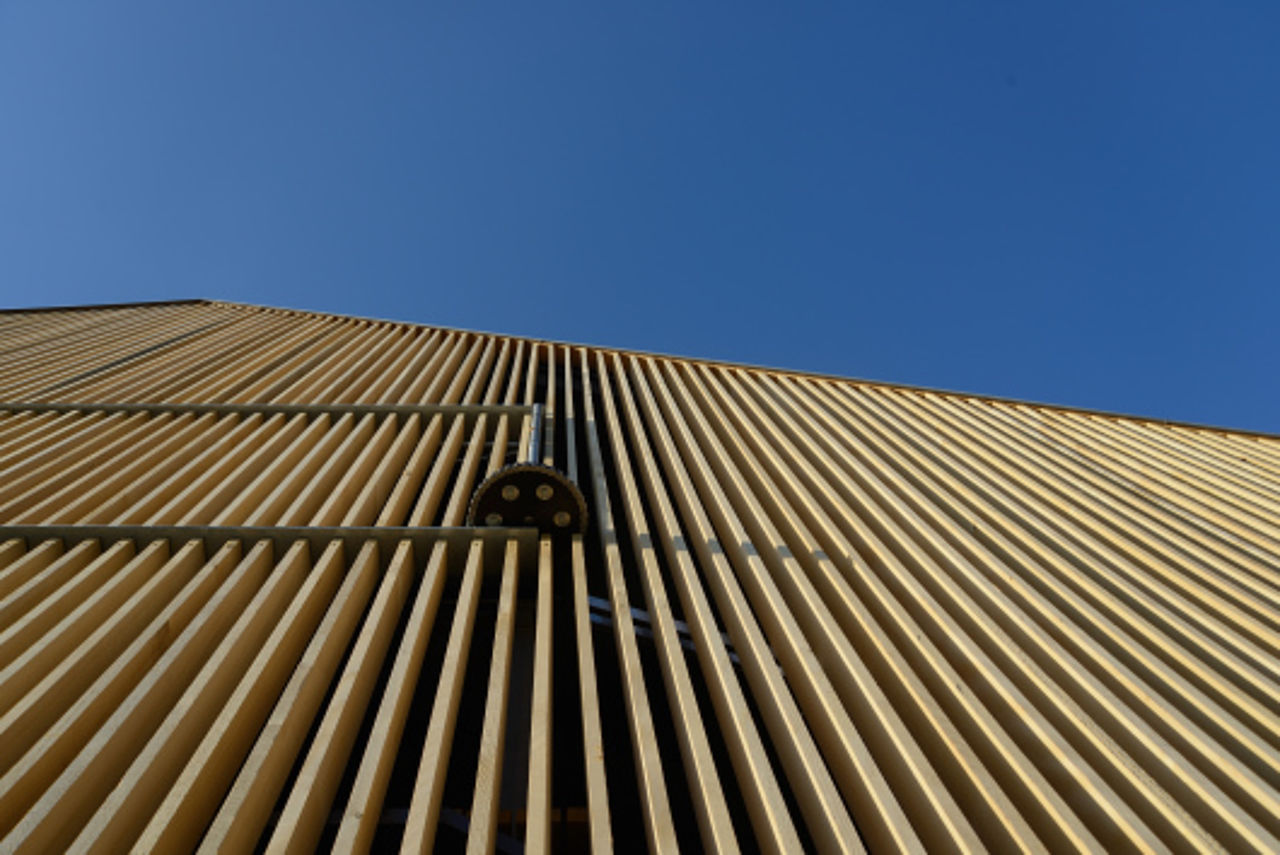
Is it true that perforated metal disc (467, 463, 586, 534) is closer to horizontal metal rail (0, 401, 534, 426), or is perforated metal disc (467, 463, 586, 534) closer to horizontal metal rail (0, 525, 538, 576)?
horizontal metal rail (0, 525, 538, 576)

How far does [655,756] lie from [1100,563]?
1.94 meters

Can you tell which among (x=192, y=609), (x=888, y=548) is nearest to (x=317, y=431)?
(x=192, y=609)

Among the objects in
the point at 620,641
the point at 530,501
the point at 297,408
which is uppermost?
the point at 297,408

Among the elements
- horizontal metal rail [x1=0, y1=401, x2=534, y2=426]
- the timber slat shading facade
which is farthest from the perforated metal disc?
horizontal metal rail [x1=0, y1=401, x2=534, y2=426]

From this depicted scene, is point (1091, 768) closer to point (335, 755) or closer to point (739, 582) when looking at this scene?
point (739, 582)

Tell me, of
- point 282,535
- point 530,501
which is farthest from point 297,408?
point 530,501

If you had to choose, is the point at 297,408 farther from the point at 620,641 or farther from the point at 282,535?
the point at 620,641

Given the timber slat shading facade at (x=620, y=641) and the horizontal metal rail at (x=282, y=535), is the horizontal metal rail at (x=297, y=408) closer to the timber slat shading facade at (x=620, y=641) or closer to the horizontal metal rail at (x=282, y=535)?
the timber slat shading facade at (x=620, y=641)

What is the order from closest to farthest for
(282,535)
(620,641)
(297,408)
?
(620,641), (282,535), (297,408)

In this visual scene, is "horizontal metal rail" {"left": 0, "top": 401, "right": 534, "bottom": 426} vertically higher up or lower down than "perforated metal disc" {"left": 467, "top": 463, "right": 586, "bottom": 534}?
higher up

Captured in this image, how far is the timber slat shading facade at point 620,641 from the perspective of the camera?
146 centimetres

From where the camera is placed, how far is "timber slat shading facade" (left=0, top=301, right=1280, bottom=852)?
146cm

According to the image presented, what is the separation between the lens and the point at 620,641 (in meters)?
1.98

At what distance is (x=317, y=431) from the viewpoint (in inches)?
139
